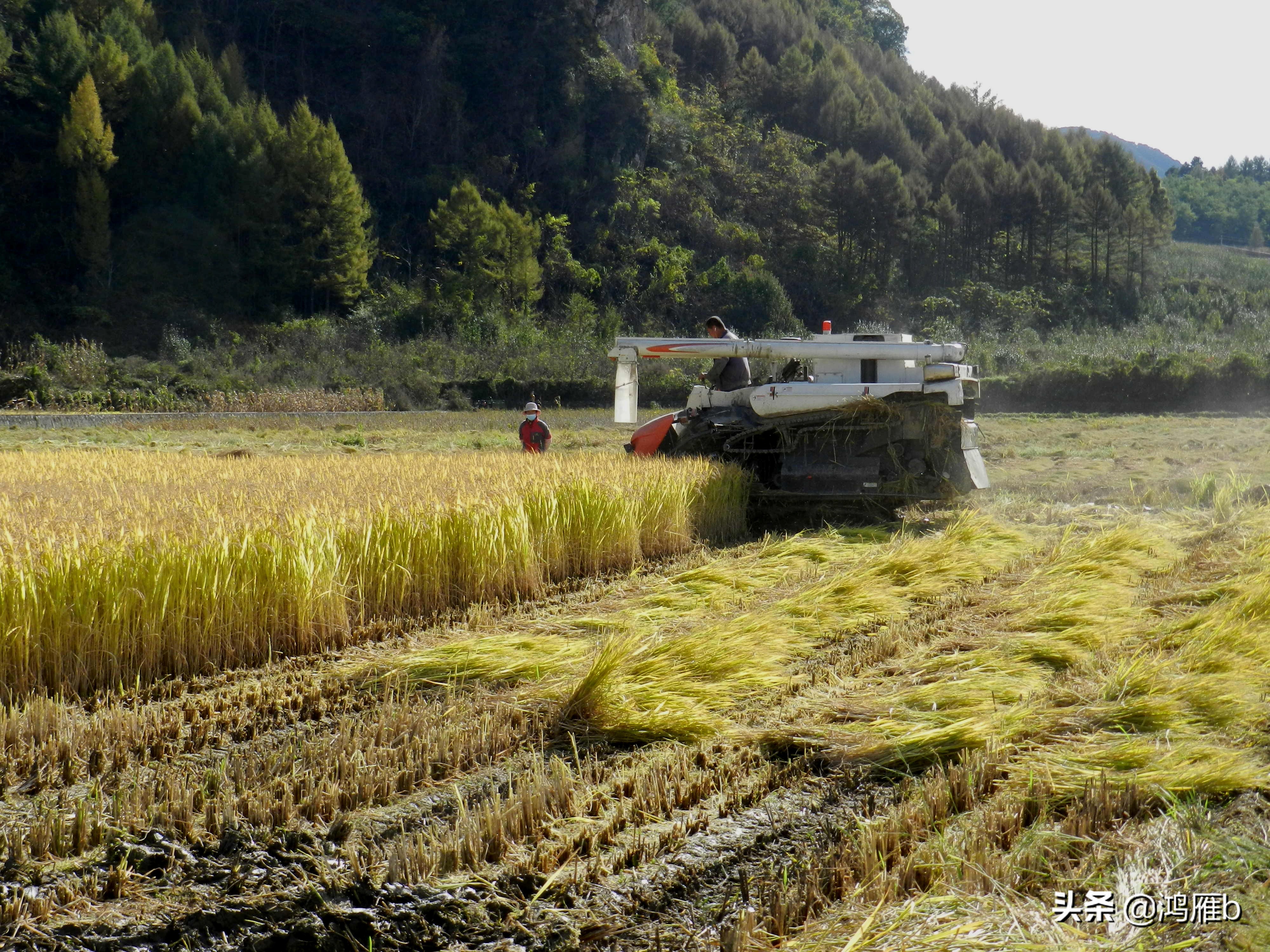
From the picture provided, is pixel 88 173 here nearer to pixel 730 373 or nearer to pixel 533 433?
pixel 533 433

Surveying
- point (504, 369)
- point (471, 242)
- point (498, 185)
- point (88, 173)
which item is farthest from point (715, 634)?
point (498, 185)

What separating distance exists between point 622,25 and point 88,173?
27.7 meters

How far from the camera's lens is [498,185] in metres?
49.0

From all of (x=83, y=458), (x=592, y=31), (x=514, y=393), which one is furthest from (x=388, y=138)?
(x=83, y=458)

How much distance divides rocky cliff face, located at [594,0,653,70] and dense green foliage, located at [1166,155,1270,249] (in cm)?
7371

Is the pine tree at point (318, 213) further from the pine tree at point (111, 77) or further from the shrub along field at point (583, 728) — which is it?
the shrub along field at point (583, 728)

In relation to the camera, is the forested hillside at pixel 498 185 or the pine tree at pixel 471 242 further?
the pine tree at pixel 471 242

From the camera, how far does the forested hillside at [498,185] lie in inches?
1576

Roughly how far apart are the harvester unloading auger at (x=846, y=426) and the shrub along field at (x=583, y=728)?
1.87m

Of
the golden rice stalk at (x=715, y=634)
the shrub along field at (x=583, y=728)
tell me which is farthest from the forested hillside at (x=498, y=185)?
the shrub along field at (x=583, y=728)

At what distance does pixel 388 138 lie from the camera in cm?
4978

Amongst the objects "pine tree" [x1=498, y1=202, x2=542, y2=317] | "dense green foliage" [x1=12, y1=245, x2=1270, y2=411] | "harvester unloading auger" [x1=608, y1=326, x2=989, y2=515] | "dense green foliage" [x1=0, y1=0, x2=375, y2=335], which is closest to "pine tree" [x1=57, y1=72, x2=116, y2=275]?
"dense green foliage" [x1=0, y1=0, x2=375, y2=335]

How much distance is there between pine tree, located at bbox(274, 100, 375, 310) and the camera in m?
40.3

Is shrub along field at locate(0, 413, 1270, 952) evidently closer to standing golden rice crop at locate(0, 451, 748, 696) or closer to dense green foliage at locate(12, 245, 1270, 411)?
standing golden rice crop at locate(0, 451, 748, 696)
